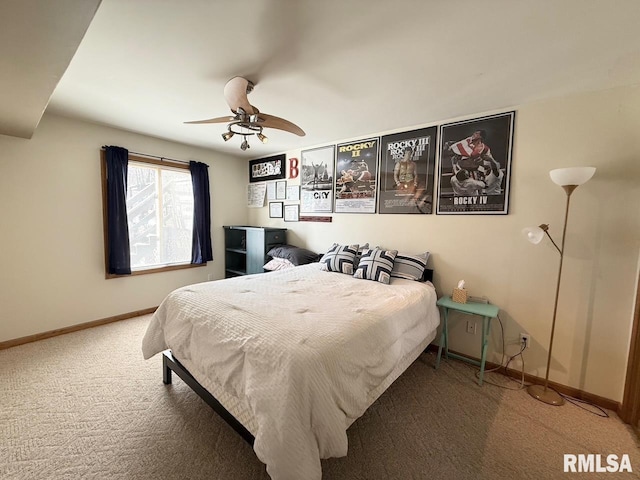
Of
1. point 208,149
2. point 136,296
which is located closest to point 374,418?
point 136,296

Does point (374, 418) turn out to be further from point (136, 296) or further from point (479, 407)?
point (136, 296)

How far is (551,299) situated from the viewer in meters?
2.23

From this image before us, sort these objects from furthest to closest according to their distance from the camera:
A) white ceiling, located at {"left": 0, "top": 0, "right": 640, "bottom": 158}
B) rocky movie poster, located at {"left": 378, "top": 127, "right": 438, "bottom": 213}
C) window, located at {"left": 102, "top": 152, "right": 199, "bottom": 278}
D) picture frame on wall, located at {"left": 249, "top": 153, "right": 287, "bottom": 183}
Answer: picture frame on wall, located at {"left": 249, "top": 153, "right": 287, "bottom": 183}
window, located at {"left": 102, "top": 152, "right": 199, "bottom": 278}
rocky movie poster, located at {"left": 378, "top": 127, "right": 438, "bottom": 213}
white ceiling, located at {"left": 0, "top": 0, "right": 640, "bottom": 158}

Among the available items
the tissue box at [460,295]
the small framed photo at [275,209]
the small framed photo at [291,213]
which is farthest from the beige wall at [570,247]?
the small framed photo at [275,209]

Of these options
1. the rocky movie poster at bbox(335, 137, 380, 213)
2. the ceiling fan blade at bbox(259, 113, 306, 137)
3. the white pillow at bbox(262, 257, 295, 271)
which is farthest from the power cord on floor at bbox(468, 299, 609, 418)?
the ceiling fan blade at bbox(259, 113, 306, 137)

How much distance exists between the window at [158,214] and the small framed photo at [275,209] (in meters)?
1.25

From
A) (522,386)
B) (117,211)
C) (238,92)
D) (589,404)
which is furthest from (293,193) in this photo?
(589,404)

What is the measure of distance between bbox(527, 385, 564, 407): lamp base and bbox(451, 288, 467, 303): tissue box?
2.81ft

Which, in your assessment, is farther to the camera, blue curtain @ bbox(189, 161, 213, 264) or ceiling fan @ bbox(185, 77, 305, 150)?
blue curtain @ bbox(189, 161, 213, 264)

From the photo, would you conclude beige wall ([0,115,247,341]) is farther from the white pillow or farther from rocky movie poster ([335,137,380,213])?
rocky movie poster ([335,137,380,213])

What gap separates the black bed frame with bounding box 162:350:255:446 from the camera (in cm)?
142

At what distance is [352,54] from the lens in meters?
1.65

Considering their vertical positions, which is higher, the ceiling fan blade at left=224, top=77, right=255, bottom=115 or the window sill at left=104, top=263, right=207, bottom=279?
the ceiling fan blade at left=224, top=77, right=255, bottom=115

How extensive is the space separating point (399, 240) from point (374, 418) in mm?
1837
